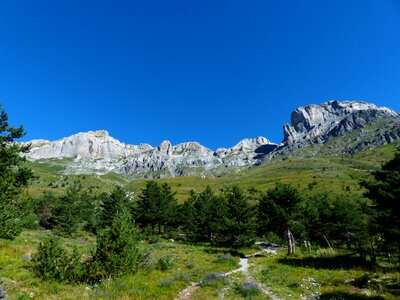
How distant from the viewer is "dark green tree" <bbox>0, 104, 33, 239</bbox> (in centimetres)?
1819

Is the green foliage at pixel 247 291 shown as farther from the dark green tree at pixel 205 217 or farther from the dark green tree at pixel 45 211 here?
the dark green tree at pixel 45 211

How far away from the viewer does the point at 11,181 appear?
1975 centimetres

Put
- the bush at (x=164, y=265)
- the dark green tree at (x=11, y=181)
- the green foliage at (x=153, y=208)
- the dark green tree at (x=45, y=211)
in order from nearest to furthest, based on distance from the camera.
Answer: the dark green tree at (x=11, y=181), the bush at (x=164, y=265), the green foliage at (x=153, y=208), the dark green tree at (x=45, y=211)

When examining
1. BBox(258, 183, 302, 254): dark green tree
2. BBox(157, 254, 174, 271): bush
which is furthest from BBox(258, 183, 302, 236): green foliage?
BBox(157, 254, 174, 271): bush

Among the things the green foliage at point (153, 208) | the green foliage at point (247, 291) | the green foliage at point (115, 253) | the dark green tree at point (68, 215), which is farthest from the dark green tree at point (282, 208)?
the dark green tree at point (68, 215)

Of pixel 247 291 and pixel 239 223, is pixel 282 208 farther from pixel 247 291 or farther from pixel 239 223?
pixel 247 291

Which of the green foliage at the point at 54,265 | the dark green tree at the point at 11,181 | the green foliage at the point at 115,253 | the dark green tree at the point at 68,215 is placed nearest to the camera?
the green foliage at the point at 54,265

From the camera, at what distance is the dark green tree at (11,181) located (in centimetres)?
1819

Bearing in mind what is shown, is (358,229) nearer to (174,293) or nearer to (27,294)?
(174,293)

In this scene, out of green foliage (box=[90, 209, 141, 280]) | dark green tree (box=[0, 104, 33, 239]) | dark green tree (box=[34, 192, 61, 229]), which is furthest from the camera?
dark green tree (box=[34, 192, 61, 229])

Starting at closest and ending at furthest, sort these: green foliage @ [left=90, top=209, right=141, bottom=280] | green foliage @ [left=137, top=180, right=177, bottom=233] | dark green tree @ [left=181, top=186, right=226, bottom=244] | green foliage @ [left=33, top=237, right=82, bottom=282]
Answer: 1. green foliage @ [left=33, top=237, right=82, bottom=282]
2. green foliage @ [left=90, top=209, right=141, bottom=280]
3. dark green tree @ [left=181, top=186, right=226, bottom=244]
4. green foliage @ [left=137, top=180, right=177, bottom=233]

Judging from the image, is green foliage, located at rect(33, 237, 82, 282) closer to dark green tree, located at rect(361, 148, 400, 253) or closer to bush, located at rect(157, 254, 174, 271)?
bush, located at rect(157, 254, 174, 271)

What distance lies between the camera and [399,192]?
1980 cm

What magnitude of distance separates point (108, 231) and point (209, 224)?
135 ft
